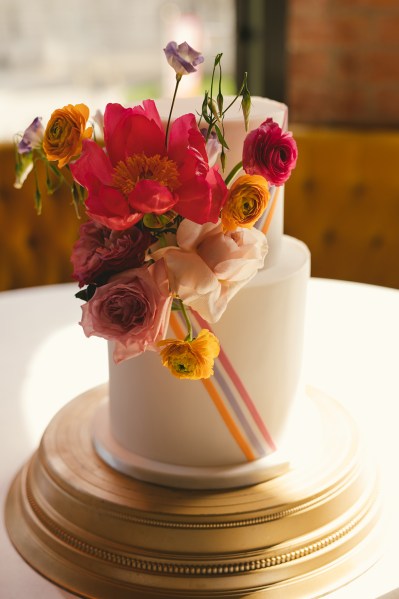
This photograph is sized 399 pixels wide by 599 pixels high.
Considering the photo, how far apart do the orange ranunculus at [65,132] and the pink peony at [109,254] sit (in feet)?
0.28

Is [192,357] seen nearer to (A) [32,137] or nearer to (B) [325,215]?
(A) [32,137]

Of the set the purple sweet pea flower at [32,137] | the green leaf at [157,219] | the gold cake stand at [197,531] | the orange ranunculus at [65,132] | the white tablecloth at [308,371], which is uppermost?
the orange ranunculus at [65,132]

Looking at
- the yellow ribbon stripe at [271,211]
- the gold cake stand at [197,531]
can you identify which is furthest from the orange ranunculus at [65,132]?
the gold cake stand at [197,531]

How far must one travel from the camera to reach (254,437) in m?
0.95

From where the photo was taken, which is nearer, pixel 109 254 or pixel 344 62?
pixel 109 254

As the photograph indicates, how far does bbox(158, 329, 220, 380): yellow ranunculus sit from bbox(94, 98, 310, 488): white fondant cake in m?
0.11

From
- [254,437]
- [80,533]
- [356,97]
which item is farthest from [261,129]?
[356,97]

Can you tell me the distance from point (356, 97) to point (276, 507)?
7.28 feet

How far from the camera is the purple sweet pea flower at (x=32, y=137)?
88 centimetres

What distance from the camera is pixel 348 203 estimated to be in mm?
2557

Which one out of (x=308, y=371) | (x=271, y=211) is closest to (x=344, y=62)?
(x=308, y=371)

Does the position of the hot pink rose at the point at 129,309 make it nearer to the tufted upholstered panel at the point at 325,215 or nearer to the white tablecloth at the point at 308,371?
the white tablecloth at the point at 308,371

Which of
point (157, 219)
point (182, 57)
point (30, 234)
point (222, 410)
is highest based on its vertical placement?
point (182, 57)

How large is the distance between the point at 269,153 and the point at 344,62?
221 cm
